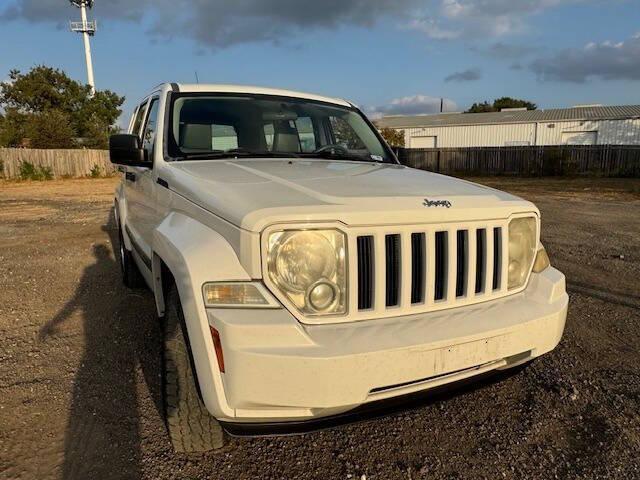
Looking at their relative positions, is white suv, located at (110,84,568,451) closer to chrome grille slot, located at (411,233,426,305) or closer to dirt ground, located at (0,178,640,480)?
chrome grille slot, located at (411,233,426,305)

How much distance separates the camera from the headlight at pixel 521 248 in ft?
8.00

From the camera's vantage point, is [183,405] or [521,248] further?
[521,248]

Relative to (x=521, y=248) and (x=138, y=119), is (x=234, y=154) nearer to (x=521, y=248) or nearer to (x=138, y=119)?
(x=521, y=248)

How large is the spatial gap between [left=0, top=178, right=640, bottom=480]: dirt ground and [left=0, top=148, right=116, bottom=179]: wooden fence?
77.4 ft

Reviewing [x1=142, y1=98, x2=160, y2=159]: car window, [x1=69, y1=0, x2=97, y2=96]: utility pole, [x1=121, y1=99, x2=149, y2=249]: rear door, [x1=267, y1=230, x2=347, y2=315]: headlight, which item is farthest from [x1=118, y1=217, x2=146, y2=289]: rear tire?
[x1=69, y1=0, x2=97, y2=96]: utility pole

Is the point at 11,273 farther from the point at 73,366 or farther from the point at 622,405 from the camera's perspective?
the point at 622,405

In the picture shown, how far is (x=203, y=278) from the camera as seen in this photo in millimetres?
1910

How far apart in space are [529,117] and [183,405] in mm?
40143

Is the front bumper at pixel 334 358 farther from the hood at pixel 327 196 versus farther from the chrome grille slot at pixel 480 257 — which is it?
the hood at pixel 327 196

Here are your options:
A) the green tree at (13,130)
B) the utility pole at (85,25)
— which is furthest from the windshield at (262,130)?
the utility pole at (85,25)

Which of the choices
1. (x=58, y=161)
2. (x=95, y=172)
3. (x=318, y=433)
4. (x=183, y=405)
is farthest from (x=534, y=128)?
(x=183, y=405)

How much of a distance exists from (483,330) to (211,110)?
245 cm

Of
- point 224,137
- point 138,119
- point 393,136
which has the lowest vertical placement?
point 224,137

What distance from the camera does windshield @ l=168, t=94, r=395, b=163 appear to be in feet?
11.1
